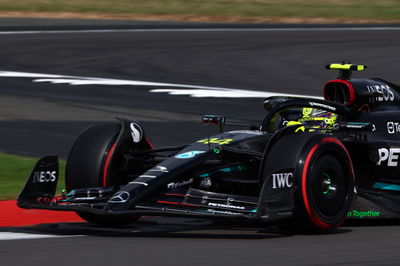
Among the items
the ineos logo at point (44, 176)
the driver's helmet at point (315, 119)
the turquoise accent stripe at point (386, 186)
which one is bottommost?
the turquoise accent stripe at point (386, 186)

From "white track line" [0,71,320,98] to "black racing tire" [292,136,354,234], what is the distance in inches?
432

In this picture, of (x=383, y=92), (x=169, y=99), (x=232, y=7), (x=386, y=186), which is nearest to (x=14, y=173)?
(x=383, y=92)

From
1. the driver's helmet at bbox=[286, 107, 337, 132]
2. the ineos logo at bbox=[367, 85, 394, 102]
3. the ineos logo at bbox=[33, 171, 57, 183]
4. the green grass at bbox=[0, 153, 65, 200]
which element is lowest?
the green grass at bbox=[0, 153, 65, 200]

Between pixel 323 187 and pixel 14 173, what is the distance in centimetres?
505

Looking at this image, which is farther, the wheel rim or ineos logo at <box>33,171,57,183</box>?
ineos logo at <box>33,171,57,183</box>

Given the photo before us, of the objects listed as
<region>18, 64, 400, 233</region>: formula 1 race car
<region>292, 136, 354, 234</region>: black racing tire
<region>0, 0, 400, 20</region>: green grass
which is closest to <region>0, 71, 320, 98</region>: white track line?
<region>18, 64, 400, 233</region>: formula 1 race car

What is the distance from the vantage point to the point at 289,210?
752 cm

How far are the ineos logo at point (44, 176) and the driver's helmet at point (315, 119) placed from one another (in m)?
2.27

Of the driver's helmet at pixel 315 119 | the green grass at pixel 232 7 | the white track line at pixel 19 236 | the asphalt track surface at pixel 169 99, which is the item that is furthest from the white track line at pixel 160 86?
the green grass at pixel 232 7

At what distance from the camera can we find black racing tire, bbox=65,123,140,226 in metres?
8.40

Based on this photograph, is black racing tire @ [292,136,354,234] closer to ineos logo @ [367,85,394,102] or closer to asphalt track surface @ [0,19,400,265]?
asphalt track surface @ [0,19,400,265]

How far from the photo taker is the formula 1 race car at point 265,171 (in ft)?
24.8

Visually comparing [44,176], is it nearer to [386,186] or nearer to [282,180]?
[282,180]

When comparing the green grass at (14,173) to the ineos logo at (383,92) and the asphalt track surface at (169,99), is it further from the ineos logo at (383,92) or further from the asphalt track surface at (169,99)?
the ineos logo at (383,92)
